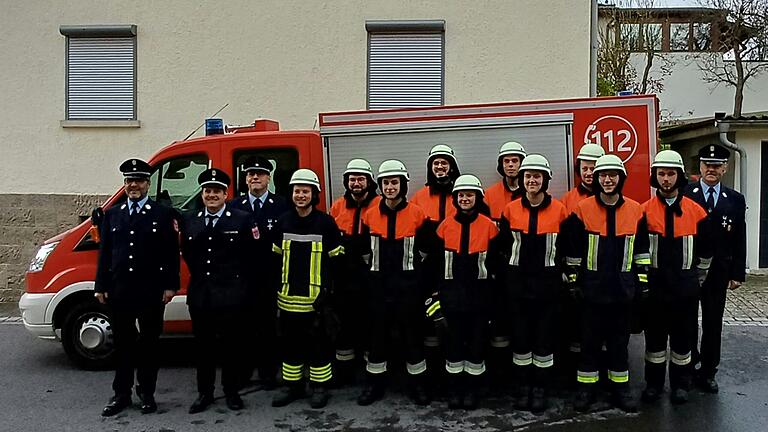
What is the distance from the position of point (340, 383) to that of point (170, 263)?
180 cm

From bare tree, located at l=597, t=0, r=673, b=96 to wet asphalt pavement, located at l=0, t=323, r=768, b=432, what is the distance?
17.5 metres

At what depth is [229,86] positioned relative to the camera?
11.0 m

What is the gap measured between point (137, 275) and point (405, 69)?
6414 mm

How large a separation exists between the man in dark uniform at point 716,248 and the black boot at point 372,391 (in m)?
2.59

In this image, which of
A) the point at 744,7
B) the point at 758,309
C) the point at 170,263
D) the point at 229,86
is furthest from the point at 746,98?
the point at 170,263

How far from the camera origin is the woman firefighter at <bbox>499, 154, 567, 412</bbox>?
546 cm

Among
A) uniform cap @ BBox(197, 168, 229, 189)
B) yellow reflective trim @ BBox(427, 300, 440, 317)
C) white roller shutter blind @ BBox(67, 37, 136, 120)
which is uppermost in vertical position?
white roller shutter blind @ BBox(67, 37, 136, 120)

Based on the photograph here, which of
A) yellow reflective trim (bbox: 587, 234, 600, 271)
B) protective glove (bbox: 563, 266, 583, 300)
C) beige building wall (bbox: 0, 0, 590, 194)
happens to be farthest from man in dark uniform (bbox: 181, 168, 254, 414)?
beige building wall (bbox: 0, 0, 590, 194)

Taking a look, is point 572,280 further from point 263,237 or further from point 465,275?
point 263,237

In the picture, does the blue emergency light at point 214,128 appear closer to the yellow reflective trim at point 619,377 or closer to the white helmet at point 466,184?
the white helmet at point 466,184

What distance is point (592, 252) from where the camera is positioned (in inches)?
216

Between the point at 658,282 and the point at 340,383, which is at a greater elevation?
the point at 658,282

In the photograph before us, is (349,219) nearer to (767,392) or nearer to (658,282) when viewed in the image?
(658,282)

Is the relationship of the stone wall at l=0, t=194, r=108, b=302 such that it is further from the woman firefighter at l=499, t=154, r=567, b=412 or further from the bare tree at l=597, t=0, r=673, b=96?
the bare tree at l=597, t=0, r=673, b=96
